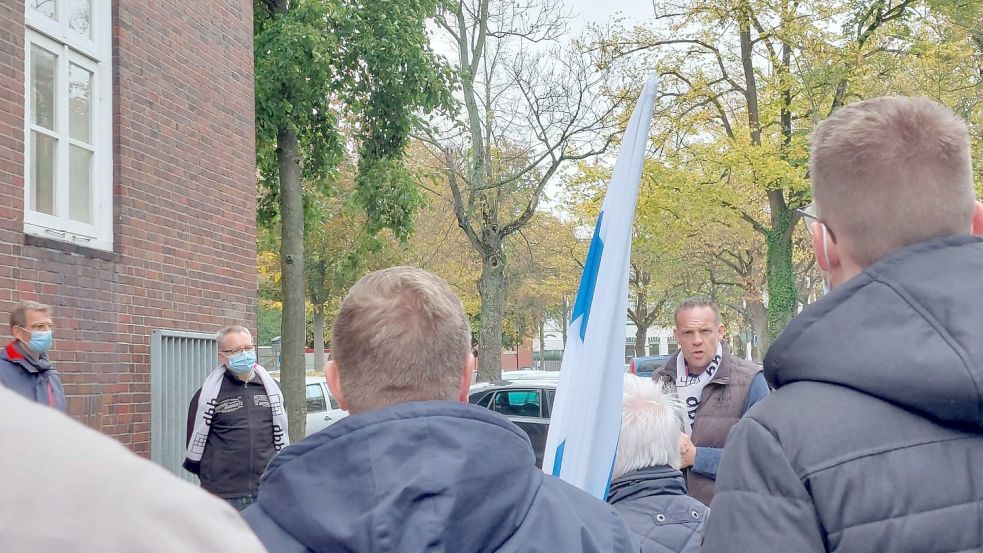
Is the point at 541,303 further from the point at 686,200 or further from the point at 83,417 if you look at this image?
the point at 83,417

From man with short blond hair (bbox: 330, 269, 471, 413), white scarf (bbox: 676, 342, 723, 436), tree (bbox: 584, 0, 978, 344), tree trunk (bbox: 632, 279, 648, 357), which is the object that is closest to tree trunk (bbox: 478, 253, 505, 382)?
tree (bbox: 584, 0, 978, 344)

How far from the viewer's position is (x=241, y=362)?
22.8 ft

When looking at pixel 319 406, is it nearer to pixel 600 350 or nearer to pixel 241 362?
pixel 241 362

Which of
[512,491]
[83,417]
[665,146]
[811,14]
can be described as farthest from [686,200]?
[512,491]

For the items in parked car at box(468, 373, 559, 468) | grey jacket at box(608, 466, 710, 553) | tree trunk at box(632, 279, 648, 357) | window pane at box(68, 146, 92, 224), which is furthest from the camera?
tree trunk at box(632, 279, 648, 357)

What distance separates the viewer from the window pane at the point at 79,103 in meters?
7.59

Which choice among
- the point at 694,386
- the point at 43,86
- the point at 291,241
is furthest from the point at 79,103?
the point at 291,241

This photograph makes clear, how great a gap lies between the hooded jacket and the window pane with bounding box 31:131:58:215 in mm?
6038

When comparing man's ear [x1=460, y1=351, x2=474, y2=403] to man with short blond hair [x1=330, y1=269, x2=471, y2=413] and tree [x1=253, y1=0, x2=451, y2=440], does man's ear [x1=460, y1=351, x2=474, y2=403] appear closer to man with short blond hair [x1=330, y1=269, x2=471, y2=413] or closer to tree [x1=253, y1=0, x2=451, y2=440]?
man with short blond hair [x1=330, y1=269, x2=471, y2=413]

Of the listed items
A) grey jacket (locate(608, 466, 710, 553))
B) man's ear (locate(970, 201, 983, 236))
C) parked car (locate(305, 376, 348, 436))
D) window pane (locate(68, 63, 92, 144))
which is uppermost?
window pane (locate(68, 63, 92, 144))

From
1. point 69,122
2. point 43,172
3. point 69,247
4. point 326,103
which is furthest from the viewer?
point 326,103

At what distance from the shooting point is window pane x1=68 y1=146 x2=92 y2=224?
756cm

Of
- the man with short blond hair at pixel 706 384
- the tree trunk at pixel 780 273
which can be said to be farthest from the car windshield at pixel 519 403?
the tree trunk at pixel 780 273

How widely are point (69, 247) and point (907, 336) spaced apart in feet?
21.9
